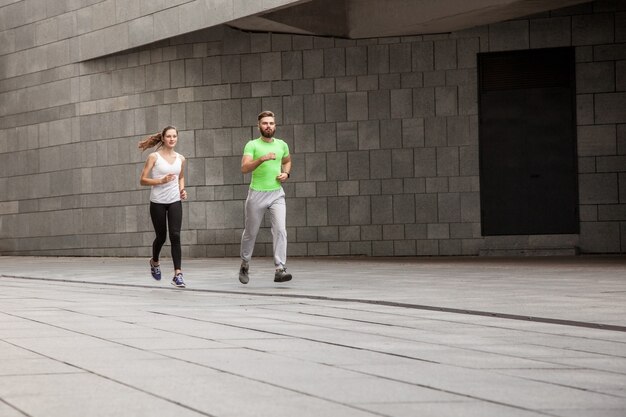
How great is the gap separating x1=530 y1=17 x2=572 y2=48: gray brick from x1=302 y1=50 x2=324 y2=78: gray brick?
417cm

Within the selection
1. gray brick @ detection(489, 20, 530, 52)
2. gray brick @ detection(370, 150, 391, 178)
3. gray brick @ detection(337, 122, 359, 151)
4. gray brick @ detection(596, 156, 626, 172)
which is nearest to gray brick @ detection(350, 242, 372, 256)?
gray brick @ detection(370, 150, 391, 178)

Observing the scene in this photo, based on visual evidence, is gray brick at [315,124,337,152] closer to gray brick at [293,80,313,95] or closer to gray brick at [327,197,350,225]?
gray brick at [293,80,313,95]

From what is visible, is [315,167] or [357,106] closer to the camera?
[357,106]

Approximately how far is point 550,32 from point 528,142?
2125 mm

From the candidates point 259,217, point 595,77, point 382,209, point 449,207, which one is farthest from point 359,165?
point 259,217

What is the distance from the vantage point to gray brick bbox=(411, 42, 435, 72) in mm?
21547

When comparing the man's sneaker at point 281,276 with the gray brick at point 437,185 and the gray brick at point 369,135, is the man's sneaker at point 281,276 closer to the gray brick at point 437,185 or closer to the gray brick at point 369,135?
the gray brick at point 437,185

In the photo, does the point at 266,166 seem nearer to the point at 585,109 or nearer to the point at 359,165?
the point at 359,165

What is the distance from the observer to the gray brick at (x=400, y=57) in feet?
71.2

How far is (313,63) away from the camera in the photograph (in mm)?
22203

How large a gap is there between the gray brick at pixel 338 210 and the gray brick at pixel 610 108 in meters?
5.10

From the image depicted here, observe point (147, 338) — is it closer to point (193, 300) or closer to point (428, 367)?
point (428, 367)

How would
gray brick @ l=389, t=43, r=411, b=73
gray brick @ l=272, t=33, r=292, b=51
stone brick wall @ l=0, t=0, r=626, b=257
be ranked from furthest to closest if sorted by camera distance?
gray brick @ l=272, t=33, r=292, b=51 → gray brick @ l=389, t=43, r=411, b=73 → stone brick wall @ l=0, t=0, r=626, b=257

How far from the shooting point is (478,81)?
838 inches
